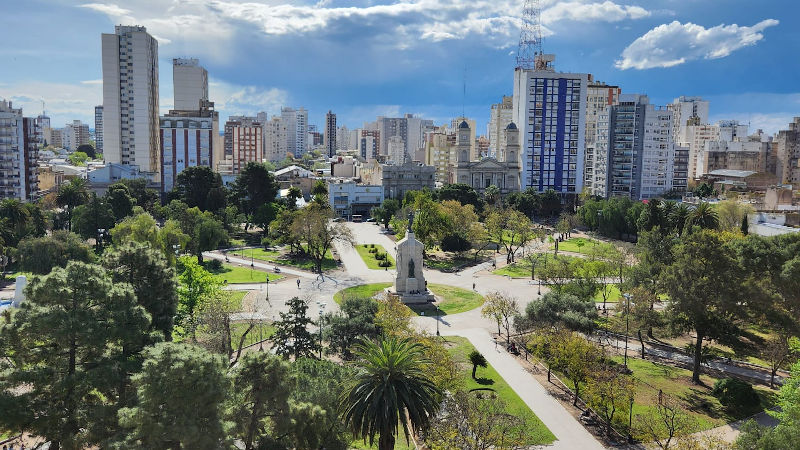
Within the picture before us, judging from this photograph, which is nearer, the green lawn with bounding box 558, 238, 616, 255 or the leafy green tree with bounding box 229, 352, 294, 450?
the leafy green tree with bounding box 229, 352, 294, 450

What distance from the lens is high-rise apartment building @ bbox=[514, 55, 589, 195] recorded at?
119 metres

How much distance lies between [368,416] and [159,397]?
7.24 m

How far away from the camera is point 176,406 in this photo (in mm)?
17297

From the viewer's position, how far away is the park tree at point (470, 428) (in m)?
21.6

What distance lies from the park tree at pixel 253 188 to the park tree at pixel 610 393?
7032 centimetres

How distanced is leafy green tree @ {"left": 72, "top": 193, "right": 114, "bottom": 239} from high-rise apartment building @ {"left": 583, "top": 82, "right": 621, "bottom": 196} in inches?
3598

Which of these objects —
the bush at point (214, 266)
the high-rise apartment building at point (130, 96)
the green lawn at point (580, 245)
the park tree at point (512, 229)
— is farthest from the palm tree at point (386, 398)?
the high-rise apartment building at point (130, 96)

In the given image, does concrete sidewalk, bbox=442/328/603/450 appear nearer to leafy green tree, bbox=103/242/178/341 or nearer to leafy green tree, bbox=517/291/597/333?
leafy green tree, bbox=517/291/597/333

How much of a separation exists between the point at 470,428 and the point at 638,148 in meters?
104

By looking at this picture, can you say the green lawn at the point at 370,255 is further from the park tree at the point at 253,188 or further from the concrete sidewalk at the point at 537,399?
the concrete sidewalk at the point at 537,399

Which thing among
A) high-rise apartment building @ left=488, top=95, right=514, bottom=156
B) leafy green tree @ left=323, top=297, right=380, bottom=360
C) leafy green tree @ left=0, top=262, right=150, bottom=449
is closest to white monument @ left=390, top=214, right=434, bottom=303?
leafy green tree @ left=323, top=297, right=380, bottom=360

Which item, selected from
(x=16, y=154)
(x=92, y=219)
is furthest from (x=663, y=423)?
(x=16, y=154)

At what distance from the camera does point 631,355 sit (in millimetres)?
A: 39000

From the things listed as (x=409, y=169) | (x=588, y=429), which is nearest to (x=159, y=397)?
(x=588, y=429)
